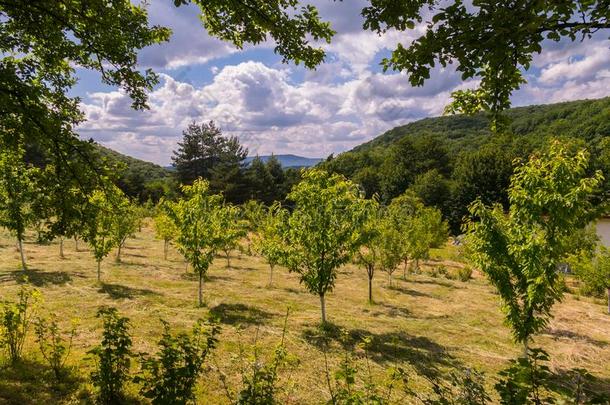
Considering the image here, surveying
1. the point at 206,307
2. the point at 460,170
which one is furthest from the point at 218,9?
the point at 460,170

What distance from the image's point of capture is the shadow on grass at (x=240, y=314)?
514 inches

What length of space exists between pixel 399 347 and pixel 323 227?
4385 millimetres

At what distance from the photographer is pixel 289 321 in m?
13.4

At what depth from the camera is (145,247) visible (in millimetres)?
31031

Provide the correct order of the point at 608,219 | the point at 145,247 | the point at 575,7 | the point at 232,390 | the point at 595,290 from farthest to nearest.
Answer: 1. the point at 608,219
2. the point at 145,247
3. the point at 595,290
4. the point at 232,390
5. the point at 575,7

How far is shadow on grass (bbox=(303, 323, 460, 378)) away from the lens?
10398mm

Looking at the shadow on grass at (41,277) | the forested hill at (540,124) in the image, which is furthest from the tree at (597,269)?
the shadow on grass at (41,277)

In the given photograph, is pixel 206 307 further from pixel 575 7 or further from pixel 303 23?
pixel 575 7

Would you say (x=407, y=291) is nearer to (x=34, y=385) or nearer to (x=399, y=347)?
(x=399, y=347)

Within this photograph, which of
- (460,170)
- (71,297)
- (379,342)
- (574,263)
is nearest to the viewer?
(379,342)

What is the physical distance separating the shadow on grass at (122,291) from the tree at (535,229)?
12641 mm

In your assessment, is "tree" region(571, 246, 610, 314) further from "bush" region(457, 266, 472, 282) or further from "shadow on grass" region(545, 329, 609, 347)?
"bush" region(457, 266, 472, 282)

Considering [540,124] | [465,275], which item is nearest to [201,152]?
[465,275]

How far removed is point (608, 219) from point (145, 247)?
132 ft
